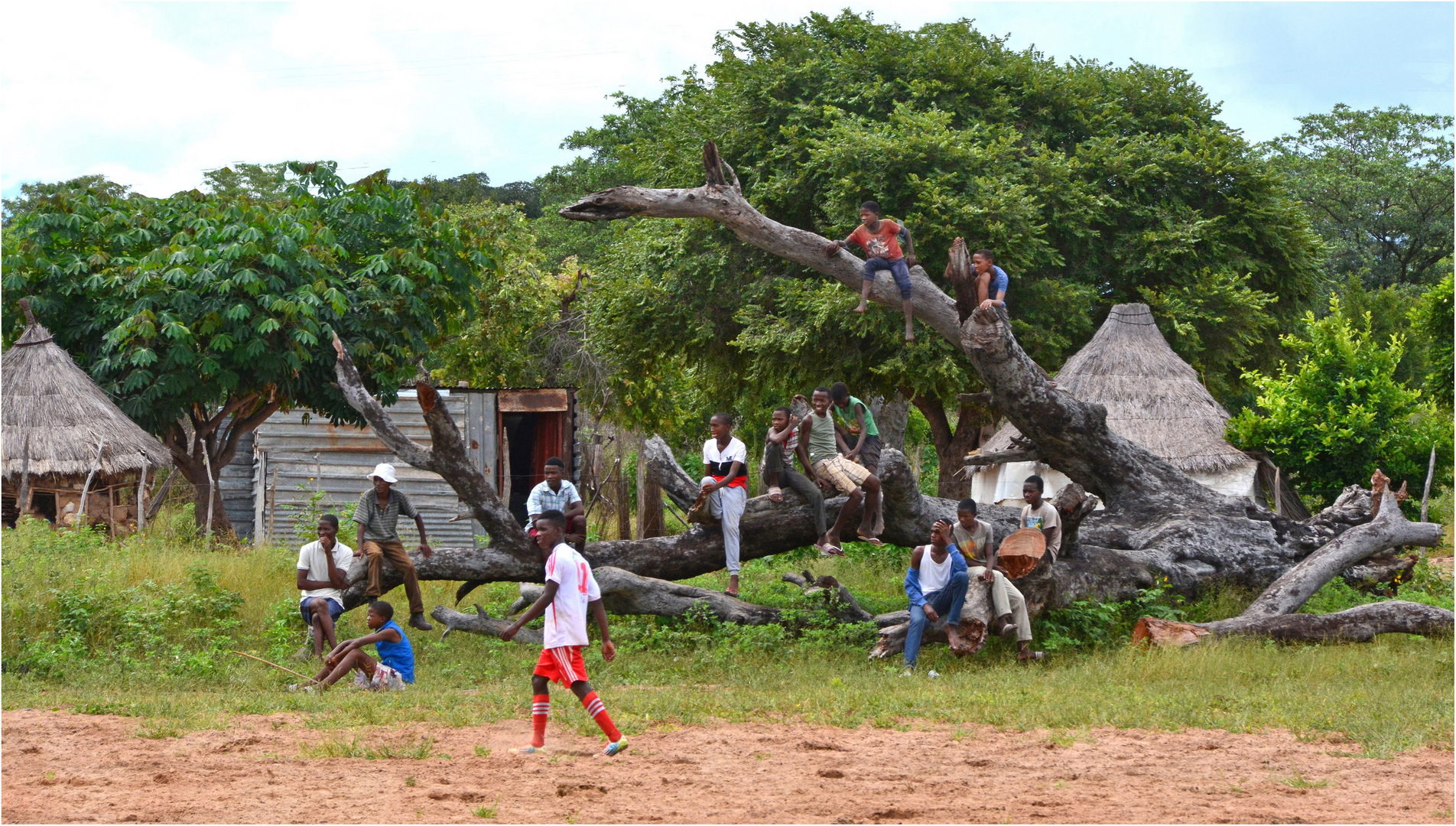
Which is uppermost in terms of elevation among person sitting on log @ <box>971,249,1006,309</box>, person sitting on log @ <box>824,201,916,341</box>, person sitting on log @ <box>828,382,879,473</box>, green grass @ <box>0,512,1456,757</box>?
person sitting on log @ <box>824,201,916,341</box>

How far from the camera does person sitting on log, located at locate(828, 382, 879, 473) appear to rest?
9.95 m

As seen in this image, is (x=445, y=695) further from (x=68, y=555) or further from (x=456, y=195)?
(x=456, y=195)

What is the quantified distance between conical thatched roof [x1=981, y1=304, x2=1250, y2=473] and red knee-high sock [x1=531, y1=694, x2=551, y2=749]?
29.1 ft

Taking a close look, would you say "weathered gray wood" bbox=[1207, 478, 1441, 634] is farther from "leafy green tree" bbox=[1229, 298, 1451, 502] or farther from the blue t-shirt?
the blue t-shirt

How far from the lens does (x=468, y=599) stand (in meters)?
12.7

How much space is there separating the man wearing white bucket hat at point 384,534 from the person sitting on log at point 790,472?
2824 millimetres

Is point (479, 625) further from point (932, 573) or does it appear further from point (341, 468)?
point (341, 468)

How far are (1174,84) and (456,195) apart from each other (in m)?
25.3

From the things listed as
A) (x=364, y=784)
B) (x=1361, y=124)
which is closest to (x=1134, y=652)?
(x=364, y=784)

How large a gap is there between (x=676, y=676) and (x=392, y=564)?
2.60 metres

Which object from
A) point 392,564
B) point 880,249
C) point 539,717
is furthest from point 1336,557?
point 392,564

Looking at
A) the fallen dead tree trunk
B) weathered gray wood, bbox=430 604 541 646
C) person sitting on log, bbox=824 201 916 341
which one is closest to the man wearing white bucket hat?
weathered gray wood, bbox=430 604 541 646

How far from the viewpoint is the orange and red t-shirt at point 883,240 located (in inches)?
394

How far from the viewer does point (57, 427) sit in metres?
13.8
